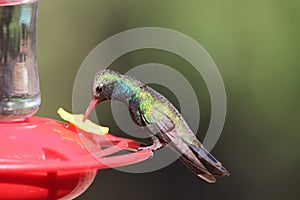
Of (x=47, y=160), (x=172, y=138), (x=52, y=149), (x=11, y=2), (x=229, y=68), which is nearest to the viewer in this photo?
(x=47, y=160)

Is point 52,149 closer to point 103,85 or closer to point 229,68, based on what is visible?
point 103,85

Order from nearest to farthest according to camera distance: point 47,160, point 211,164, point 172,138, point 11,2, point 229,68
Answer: point 47,160, point 11,2, point 211,164, point 172,138, point 229,68

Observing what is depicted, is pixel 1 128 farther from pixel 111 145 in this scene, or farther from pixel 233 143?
pixel 233 143

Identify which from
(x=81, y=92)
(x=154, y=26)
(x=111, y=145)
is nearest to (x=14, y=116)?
(x=111, y=145)

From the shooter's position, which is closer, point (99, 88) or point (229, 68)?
point (99, 88)

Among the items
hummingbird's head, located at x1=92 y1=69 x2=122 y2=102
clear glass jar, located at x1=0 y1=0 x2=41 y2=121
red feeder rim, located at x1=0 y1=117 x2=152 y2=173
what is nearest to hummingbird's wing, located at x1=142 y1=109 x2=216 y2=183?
hummingbird's head, located at x1=92 y1=69 x2=122 y2=102

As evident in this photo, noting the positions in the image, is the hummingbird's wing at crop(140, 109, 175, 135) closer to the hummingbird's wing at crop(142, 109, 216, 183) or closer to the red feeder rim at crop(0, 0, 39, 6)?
the hummingbird's wing at crop(142, 109, 216, 183)

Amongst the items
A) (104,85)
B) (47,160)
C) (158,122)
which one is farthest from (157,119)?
(47,160)

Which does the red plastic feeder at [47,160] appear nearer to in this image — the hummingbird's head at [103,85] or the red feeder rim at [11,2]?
the red feeder rim at [11,2]
